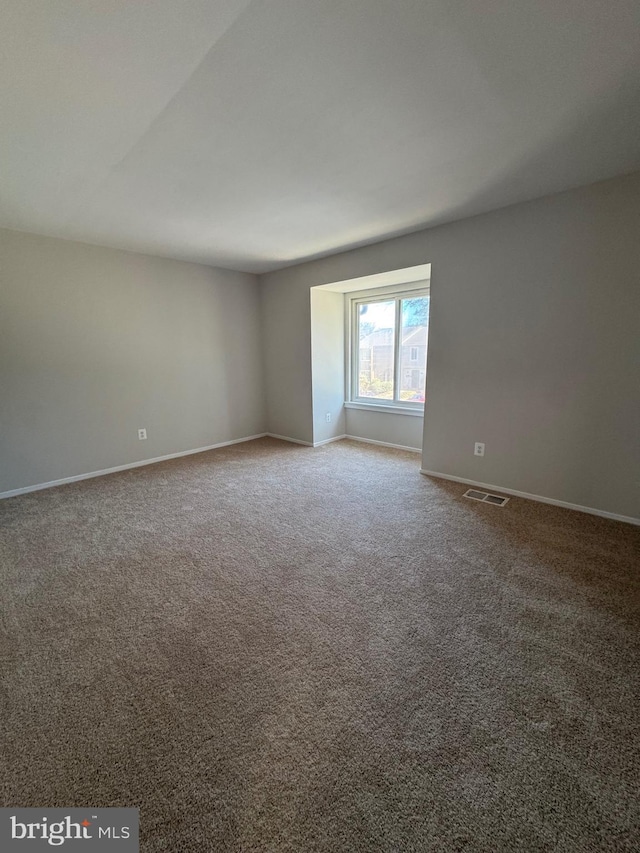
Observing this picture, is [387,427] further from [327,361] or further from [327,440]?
[327,361]

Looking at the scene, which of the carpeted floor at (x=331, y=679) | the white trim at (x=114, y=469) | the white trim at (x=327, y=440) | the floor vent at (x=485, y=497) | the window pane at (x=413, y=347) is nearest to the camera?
the carpeted floor at (x=331, y=679)

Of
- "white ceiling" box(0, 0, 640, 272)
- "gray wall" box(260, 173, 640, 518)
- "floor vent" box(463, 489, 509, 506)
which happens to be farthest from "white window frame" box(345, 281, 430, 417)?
"white ceiling" box(0, 0, 640, 272)

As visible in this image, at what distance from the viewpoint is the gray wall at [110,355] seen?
3.17 meters

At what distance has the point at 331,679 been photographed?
4.60ft

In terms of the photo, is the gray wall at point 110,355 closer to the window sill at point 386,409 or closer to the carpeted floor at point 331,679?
the carpeted floor at point 331,679

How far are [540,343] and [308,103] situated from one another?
7.67 ft

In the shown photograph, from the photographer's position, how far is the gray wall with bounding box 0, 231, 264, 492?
10.4 feet

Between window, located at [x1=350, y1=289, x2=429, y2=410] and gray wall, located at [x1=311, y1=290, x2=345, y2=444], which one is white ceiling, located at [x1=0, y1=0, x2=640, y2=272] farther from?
gray wall, located at [x1=311, y1=290, x2=345, y2=444]

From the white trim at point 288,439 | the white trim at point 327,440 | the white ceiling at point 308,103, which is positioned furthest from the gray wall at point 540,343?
the white trim at point 288,439

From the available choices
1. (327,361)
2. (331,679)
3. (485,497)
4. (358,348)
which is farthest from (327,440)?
(331,679)

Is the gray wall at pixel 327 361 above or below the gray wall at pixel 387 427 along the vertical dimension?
above

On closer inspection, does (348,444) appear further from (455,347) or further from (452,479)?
(455,347)

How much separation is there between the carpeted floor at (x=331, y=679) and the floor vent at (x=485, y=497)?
278 millimetres

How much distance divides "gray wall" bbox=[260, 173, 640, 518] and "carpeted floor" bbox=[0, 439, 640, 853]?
484 millimetres
